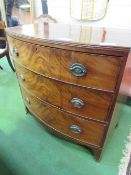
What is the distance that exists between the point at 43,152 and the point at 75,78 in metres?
0.78

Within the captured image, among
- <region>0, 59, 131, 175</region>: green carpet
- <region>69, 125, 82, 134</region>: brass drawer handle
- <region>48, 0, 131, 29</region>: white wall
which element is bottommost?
<region>0, 59, 131, 175</region>: green carpet

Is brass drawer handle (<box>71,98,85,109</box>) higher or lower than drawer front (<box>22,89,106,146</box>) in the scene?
higher

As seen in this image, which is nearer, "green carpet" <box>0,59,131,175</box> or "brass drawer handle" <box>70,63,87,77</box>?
"brass drawer handle" <box>70,63,87,77</box>

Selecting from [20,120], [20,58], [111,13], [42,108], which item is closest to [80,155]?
[42,108]

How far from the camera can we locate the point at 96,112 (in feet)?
3.14

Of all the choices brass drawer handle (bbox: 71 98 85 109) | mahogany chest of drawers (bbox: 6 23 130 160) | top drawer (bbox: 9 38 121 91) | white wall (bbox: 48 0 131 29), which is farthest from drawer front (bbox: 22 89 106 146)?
white wall (bbox: 48 0 131 29)

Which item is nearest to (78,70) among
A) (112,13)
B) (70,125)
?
(70,125)

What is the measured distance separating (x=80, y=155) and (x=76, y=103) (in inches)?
21.9

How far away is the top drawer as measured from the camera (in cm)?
77

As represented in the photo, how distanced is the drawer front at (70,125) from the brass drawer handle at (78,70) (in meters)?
0.35

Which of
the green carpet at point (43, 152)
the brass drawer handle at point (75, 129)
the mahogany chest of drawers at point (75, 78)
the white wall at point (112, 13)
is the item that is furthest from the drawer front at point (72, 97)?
the white wall at point (112, 13)

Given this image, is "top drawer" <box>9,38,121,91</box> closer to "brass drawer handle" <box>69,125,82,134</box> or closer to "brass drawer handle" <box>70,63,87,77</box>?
"brass drawer handle" <box>70,63,87,77</box>

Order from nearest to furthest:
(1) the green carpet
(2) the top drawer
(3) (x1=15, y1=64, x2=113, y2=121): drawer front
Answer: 1. (2) the top drawer
2. (3) (x1=15, y1=64, x2=113, y2=121): drawer front
3. (1) the green carpet

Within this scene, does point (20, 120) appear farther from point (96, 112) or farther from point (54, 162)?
point (96, 112)
